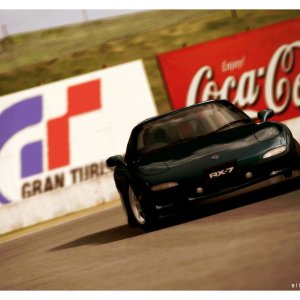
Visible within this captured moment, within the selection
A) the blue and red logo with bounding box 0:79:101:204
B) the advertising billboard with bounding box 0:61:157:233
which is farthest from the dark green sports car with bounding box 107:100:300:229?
the blue and red logo with bounding box 0:79:101:204

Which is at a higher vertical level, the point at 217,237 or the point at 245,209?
the point at 217,237

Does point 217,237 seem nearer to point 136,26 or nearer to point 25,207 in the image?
point 25,207

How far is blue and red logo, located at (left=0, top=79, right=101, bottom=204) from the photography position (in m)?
20.5

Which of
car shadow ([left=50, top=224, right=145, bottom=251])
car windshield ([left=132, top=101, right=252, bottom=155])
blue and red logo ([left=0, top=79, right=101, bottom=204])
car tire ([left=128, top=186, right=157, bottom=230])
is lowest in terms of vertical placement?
blue and red logo ([left=0, top=79, right=101, bottom=204])

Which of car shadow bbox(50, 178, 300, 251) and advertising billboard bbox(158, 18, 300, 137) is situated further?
advertising billboard bbox(158, 18, 300, 137)

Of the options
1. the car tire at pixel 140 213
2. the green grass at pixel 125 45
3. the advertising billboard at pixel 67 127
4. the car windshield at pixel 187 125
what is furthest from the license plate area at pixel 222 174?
the green grass at pixel 125 45

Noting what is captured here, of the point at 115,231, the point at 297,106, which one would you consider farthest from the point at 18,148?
the point at 115,231

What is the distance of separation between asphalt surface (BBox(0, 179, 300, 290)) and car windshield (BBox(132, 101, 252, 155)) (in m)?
0.96

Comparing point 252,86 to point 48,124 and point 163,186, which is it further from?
point 163,186

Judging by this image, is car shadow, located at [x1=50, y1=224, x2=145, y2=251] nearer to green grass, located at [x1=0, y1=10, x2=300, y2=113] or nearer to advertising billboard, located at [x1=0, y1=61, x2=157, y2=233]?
advertising billboard, located at [x1=0, y1=61, x2=157, y2=233]

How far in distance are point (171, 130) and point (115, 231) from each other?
5.20 ft

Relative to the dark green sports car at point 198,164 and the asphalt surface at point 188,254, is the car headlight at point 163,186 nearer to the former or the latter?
the dark green sports car at point 198,164

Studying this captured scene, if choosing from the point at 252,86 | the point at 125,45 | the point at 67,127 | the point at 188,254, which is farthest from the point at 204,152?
the point at 125,45
